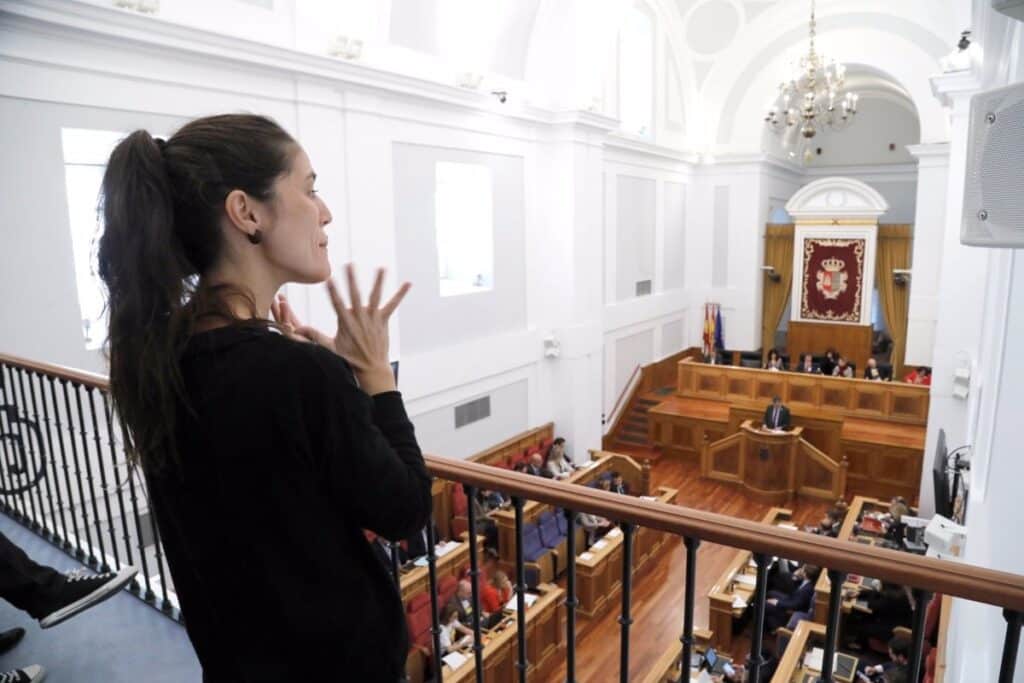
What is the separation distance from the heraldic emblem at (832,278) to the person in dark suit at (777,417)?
433 cm

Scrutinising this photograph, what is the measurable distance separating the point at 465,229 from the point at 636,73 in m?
5.43

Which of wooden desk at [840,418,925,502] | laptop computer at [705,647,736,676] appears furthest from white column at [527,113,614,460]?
laptop computer at [705,647,736,676]

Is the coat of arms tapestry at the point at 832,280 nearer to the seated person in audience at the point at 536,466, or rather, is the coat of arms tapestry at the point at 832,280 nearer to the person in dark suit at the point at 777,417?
the person in dark suit at the point at 777,417

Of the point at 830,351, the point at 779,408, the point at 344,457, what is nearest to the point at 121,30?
the point at 344,457

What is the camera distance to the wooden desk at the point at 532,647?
5.30m

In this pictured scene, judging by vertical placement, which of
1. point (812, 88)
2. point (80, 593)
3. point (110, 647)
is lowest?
point (110, 647)

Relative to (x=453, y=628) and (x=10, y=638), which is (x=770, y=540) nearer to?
(x=10, y=638)

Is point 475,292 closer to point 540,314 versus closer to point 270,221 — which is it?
point 540,314

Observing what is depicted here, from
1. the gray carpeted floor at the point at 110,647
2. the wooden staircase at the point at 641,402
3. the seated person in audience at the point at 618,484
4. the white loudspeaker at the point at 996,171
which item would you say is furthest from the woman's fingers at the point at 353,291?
the wooden staircase at the point at 641,402

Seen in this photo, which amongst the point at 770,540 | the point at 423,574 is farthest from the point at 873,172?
the point at 770,540

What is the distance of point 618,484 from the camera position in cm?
914

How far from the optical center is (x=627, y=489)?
9.70 meters

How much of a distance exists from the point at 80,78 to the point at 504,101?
17.0ft

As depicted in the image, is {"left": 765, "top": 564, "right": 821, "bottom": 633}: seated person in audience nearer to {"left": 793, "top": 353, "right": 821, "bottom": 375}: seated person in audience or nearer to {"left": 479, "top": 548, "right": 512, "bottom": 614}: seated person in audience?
{"left": 479, "top": 548, "right": 512, "bottom": 614}: seated person in audience
